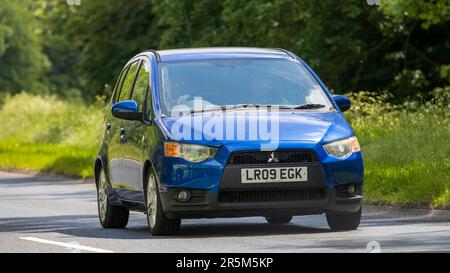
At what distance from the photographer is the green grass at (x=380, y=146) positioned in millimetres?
17078

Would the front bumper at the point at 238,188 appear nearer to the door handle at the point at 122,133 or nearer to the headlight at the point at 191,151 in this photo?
the headlight at the point at 191,151

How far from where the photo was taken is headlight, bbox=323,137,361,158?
1316 cm

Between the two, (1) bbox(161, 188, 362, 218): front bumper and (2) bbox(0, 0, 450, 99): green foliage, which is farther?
(2) bbox(0, 0, 450, 99): green foliage

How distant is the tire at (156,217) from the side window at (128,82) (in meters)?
1.97

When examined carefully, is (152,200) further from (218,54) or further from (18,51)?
(18,51)

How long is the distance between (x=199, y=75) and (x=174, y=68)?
299 mm

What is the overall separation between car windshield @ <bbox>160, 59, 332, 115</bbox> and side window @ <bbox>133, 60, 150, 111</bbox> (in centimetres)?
27

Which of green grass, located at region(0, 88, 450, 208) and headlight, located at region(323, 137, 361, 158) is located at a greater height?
headlight, located at region(323, 137, 361, 158)

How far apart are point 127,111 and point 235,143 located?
157 cm

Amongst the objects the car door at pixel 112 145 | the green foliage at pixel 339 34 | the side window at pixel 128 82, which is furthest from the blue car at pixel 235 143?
the green foliage at pixel 339 34

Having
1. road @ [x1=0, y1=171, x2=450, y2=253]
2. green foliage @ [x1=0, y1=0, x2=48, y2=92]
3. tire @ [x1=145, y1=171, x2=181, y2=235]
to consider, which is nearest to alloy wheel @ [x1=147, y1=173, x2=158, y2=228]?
tire @ [x1=145, y1=171, x2=181, y2=235]

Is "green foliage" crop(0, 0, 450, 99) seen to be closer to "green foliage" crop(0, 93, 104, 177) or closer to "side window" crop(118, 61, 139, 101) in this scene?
"green foliage" crop(0, 93, 104, 177)

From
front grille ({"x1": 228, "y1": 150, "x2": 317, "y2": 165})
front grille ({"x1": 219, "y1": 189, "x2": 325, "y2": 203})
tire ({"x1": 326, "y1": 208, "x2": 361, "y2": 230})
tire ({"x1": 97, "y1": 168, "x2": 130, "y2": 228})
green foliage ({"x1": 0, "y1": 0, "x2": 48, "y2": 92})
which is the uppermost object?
front grille ({"x1": 228, "y1": 150, "x2": 317, "y2": 165})

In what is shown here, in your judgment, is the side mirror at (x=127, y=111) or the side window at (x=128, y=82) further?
the side window at (x=128, y=82)
